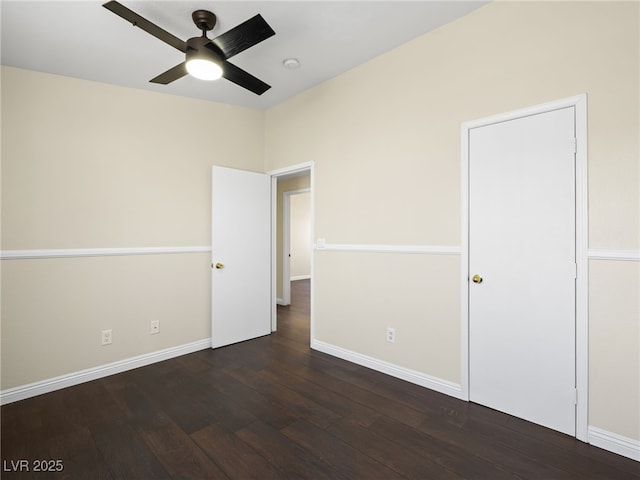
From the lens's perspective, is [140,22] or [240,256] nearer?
[140,22]

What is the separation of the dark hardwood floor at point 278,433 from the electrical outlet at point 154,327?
0.44m

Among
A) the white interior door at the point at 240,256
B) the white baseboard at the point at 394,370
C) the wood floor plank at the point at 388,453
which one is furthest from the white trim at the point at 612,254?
the white interior door at the point at 240,256

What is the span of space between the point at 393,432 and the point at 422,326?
85 cm

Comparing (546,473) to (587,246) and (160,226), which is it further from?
(160,226)

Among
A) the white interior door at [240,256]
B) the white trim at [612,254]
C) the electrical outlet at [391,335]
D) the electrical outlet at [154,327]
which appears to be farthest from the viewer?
the white interior door at [240,256]

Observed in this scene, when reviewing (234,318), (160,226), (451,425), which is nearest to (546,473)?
(451,425)

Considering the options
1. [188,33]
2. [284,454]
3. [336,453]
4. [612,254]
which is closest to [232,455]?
[284,454]

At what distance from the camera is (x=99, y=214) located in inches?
114

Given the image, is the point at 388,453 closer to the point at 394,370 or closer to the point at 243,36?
the point at 394,370

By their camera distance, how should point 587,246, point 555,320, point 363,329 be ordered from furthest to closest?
point 363,329 < point 555,320 < point 587,246

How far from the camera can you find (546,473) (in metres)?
1.65

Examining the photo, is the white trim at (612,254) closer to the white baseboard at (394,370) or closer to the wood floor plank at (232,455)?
the white baseboard at (394,370)

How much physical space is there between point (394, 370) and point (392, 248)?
1054 mm

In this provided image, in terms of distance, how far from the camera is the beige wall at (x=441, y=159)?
1768 mm
